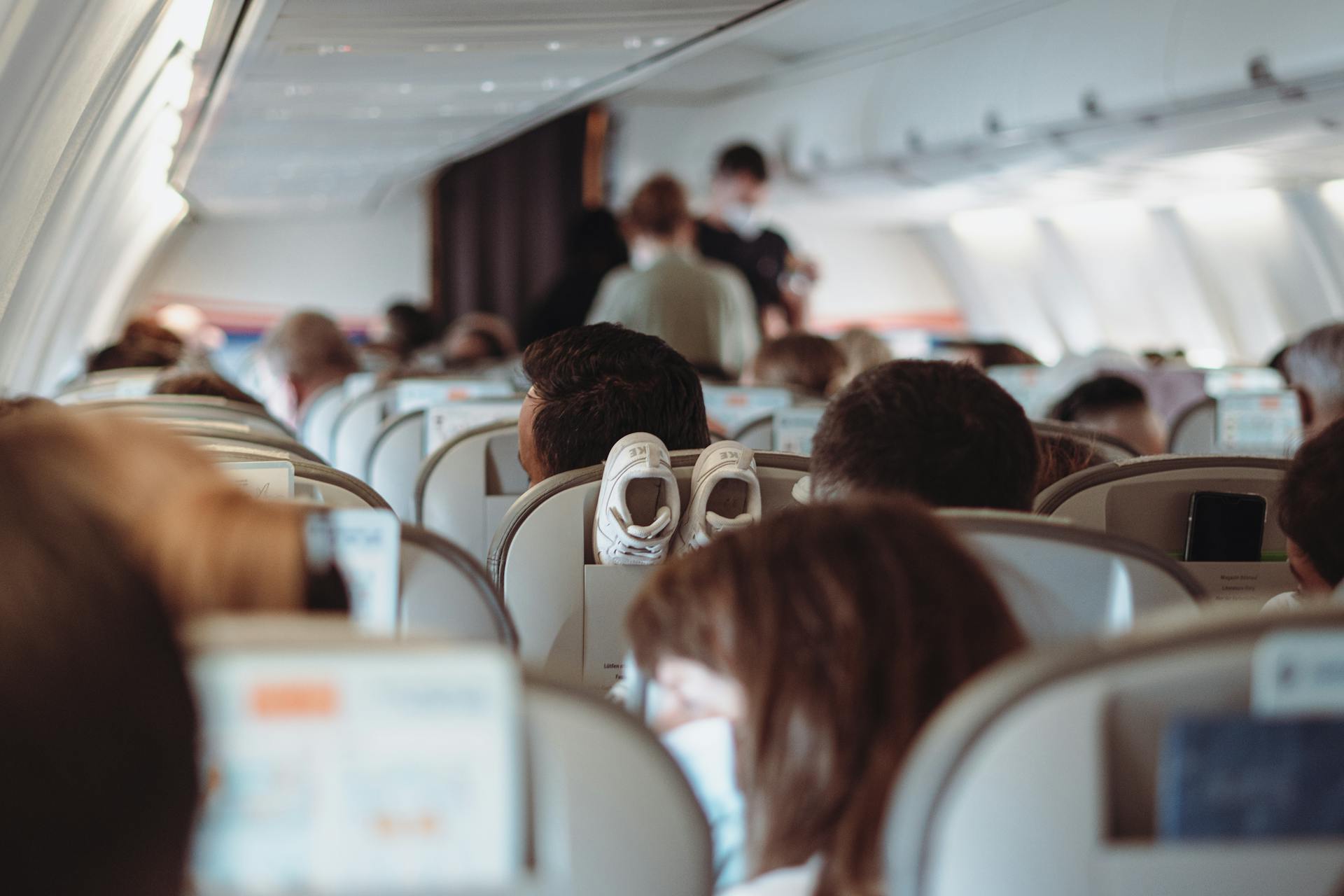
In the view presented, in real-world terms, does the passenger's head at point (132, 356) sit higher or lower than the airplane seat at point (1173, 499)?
higher

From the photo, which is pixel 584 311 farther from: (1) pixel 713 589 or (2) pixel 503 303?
(2) pixel 503 303

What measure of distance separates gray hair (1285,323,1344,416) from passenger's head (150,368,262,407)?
3.28m

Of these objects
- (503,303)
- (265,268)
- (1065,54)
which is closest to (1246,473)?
(1065,54)

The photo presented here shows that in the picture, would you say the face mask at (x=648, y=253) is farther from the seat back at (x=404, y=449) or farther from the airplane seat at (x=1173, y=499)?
the airplane seat at (x=1173, y=499)

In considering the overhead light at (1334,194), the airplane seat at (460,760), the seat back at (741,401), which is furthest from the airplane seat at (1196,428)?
the overhead light at (1334,194)

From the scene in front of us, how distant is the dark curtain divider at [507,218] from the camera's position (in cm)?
1936

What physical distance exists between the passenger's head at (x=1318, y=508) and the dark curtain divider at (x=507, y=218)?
17438 millimetres

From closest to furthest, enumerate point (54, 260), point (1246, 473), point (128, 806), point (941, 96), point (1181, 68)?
point (128, 806) < point (1246, 473) < point (54, 260) < point (1181, 68) < point (941, 96)

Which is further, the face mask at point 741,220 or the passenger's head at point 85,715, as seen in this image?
the face mask at point 741,220

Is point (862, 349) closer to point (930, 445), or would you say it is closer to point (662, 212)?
point (662, 212)

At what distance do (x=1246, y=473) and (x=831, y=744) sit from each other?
71.2 inches

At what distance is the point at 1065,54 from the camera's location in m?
9.91

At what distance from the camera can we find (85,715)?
1062 millimetres

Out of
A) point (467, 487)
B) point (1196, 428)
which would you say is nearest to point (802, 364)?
point (1196, 428)
